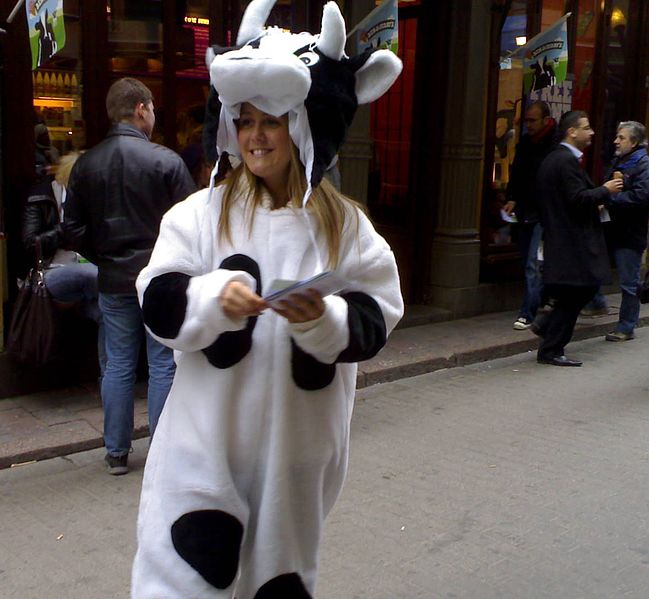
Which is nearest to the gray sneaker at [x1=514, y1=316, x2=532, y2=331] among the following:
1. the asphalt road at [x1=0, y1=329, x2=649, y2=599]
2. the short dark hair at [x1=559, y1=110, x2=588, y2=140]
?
the short dark hair at [x1=559, y1=110, x2=588, y2=140]

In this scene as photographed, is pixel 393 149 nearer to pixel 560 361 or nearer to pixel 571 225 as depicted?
pixel 571 225

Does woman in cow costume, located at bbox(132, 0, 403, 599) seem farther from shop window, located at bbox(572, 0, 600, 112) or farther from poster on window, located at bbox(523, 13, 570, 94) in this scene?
shop window, located at bbox(572, 0, 600, 112)

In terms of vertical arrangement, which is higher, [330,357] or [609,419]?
[330,357]

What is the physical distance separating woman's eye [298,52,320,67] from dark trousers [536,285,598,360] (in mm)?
5561

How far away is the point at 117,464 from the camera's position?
5.15m

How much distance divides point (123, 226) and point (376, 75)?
2775 millimetres

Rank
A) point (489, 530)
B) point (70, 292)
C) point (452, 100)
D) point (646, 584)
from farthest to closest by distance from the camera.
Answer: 1. point (452, 100)
2. point (70, 292)
3. point (489, 530)
4. point (646, 584)

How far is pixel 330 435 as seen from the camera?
245cm

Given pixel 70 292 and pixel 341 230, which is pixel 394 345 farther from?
pixel 341 230

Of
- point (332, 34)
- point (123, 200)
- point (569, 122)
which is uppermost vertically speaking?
point (332, 34)

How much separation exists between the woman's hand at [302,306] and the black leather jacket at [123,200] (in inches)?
117

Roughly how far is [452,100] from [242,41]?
6.90 meters

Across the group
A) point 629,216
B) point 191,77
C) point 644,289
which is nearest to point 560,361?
point 644,289

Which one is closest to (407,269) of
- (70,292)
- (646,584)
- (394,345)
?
(394,345)
